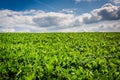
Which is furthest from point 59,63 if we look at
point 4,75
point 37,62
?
point 4,75

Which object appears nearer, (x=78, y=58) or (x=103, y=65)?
(x=103, y=65)

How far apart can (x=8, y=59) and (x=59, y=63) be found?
5.50ft

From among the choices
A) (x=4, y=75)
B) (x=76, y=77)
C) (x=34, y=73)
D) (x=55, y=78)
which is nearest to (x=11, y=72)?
(x=4, y=75)

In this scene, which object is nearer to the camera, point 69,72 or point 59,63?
point 69,72

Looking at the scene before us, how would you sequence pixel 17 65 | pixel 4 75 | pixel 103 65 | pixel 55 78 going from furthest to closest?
pixel 103 65 → pixel 17 65 → pixel 4 75 → pixel 55 78

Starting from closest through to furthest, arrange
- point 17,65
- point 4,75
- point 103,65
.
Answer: point 4,75 < point 17,65 < point 103,65

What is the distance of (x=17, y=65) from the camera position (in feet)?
16.8

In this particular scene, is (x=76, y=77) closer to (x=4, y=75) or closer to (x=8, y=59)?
(x=4, y=75)

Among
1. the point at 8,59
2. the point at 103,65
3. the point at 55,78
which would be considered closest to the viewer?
the point at 55,78

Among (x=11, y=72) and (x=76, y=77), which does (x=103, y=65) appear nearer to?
(x=76, y=77)

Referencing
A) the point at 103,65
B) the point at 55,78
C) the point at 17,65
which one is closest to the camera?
the point at 55,78

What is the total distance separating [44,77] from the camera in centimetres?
440

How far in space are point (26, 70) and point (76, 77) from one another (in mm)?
1225

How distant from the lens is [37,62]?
5.37 metres
